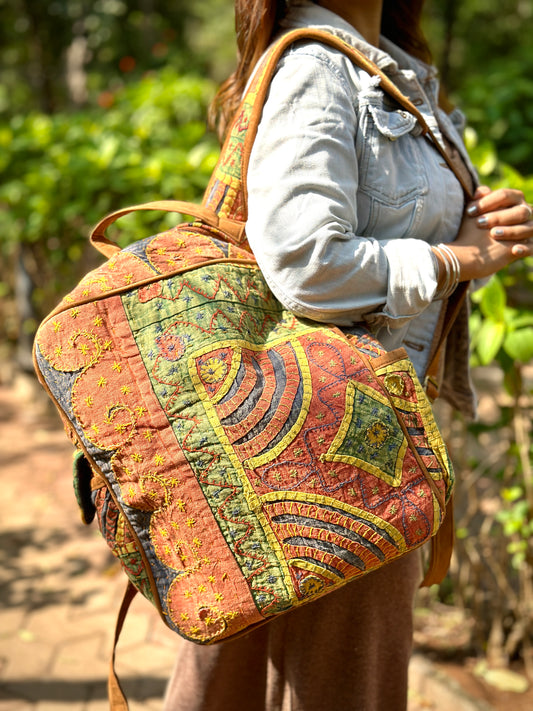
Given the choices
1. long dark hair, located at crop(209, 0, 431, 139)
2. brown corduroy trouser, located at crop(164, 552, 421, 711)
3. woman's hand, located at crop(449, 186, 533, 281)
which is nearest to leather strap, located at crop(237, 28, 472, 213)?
long dark hair, located at crop(209, 0, 431, 139)

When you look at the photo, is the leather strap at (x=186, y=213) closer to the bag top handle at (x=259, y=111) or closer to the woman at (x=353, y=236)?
the bag top handle at (x=259, y=111)

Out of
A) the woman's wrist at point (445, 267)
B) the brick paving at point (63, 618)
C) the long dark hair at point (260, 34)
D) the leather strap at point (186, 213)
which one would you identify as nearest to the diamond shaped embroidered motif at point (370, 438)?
the woman's wrist at point (445, 267)

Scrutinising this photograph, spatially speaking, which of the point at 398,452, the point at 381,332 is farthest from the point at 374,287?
the point at 398,452

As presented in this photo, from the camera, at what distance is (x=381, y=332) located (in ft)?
4.79

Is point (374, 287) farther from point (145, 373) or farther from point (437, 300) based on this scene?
point (145, 373)

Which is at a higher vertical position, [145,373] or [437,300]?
[145,373]

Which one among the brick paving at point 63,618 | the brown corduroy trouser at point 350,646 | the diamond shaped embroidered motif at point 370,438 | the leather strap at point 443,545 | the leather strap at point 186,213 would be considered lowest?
the brick paving at point 63,618

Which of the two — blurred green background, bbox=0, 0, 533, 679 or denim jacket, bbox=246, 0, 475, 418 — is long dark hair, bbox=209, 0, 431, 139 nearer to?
denim jacket, bbox=246, 0, 475, 418

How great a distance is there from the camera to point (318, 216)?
1.26 meters

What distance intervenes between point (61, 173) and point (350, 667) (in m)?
2.87

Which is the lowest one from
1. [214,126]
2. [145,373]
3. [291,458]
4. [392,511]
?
[392,511]

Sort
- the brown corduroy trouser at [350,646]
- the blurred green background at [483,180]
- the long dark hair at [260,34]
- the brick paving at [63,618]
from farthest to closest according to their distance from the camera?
the brick paving at [63,618] → the blurred green background at [483,180] → the brown corduroy trouser at [350,646] → the long dark hair at [260,34]

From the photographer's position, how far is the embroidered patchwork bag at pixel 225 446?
1.24 m

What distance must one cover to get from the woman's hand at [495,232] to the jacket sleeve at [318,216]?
6.7 inches
